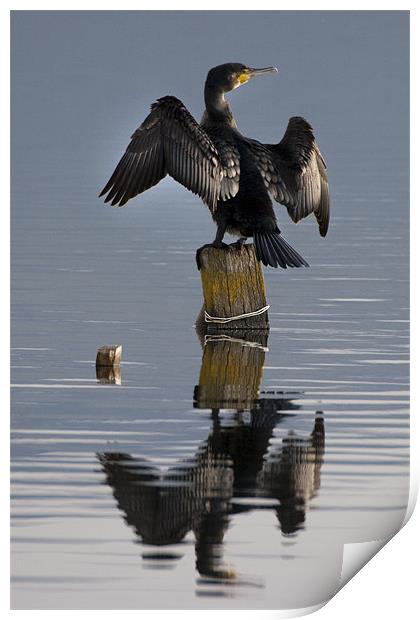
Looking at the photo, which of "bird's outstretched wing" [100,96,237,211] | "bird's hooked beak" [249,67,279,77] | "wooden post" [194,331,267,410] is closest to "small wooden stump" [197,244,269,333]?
→ "wooden post" [194,331,267,410]

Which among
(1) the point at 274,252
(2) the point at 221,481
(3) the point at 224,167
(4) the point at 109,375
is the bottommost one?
(2) the point at 221,481

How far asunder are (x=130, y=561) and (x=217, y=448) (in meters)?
1.48

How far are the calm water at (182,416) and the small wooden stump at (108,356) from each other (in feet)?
0.26

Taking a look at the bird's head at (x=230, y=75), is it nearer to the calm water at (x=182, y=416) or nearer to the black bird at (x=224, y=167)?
the black bird at (x=224, y=167)

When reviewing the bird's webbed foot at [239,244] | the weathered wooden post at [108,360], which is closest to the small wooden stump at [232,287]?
the bird's webbed foot at [239,244]

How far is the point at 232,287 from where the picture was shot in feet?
33.9

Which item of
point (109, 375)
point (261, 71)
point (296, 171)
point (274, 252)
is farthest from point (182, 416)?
point (261, 71)

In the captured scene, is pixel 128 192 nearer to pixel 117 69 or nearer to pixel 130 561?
pixel 117 69

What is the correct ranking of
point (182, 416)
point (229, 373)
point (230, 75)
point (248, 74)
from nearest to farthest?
point (182, 416), point (229, 373), point (230, 75), point (248, 74)

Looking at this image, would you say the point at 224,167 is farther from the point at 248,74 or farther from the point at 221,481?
the point at 221,481

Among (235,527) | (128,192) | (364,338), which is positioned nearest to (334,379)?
(364,338)

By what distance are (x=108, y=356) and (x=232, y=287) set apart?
5.71 feet

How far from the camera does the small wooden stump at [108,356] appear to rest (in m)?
8.77
